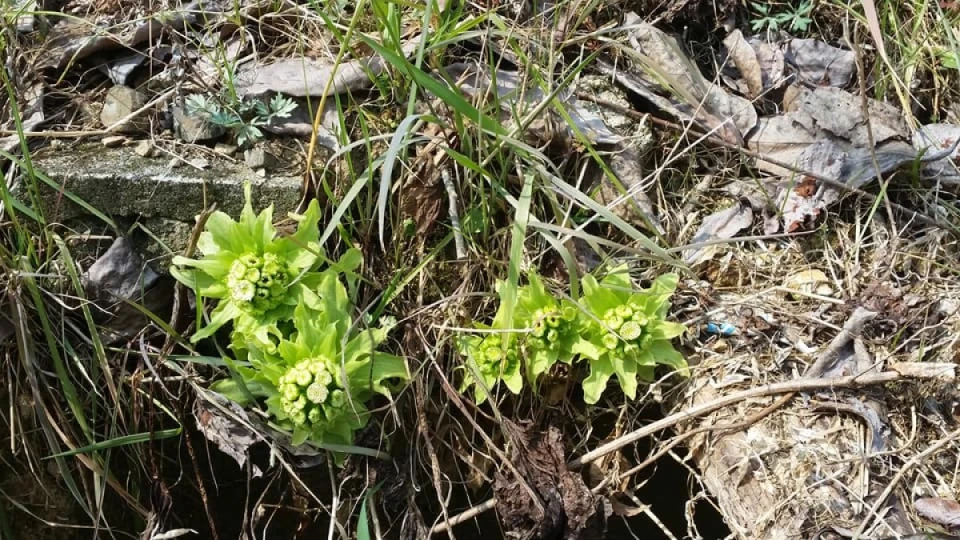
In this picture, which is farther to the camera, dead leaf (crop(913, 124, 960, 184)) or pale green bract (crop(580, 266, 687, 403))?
dead leaf (crop(913, 124, 960, 184))

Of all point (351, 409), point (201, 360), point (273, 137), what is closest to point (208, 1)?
point (273, 137)

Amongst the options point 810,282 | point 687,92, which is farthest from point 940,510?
point 687,92

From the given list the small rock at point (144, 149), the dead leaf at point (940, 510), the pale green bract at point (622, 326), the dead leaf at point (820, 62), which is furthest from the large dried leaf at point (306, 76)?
the dead leaf at point (940, 510)

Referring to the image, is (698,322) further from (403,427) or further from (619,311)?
(403,427)

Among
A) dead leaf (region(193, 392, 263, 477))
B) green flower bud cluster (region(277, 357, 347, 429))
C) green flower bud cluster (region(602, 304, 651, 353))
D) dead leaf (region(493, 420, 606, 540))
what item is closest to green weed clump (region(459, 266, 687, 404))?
green flower bud cluster (region(602, 304, 651, 353))

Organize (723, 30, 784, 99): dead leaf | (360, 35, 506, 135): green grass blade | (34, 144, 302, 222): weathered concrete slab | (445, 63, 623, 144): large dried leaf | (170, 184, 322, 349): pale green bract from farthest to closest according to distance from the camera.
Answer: (723, 30, 784, 99): dead leaf < (445, 63, 623, 144): large dried leaf < (34, 144, 302, 222): weathered concrete slab < (170, 184, 322, 349): pale green bract < (360, 35, 506, 135): green grass blade

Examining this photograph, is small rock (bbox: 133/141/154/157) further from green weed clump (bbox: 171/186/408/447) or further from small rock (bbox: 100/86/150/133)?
green weed clump (bbox: 171/186/408/447)

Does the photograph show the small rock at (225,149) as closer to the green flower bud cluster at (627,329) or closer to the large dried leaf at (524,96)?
the large dried leaf at (524,96)
